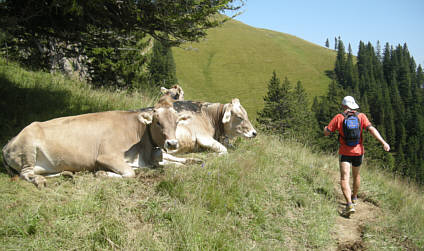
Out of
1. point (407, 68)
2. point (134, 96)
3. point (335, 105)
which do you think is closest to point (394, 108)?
point (407, 68)

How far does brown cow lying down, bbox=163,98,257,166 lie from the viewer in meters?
8.93

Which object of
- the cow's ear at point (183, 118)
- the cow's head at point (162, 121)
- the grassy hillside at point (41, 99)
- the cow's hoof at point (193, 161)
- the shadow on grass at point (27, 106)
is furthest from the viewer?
the grassy hillside at point (41, 99)

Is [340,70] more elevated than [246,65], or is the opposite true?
[340,70]

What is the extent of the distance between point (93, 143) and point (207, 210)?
299cm

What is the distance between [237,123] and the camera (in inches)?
379

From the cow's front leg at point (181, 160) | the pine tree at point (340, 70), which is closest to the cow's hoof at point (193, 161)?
the cow's front leg at point (181, 160)

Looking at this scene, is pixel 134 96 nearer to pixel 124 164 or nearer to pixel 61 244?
pixel 124 164

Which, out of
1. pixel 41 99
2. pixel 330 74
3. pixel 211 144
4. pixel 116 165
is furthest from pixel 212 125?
pixel 330 74

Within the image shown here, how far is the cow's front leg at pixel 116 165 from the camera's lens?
6.55 m

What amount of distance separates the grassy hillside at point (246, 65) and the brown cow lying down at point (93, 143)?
85.8m

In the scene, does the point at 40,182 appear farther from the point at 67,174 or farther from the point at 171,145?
the point at 171,145

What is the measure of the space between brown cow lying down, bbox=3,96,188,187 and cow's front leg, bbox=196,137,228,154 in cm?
195

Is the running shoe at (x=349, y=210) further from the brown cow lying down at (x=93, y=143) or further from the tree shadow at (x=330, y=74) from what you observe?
the tree shadow at (x=330, y=74)

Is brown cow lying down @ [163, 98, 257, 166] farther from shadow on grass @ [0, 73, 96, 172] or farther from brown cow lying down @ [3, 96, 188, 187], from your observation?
shadow on grass @ [0, 73, 96, 172]
